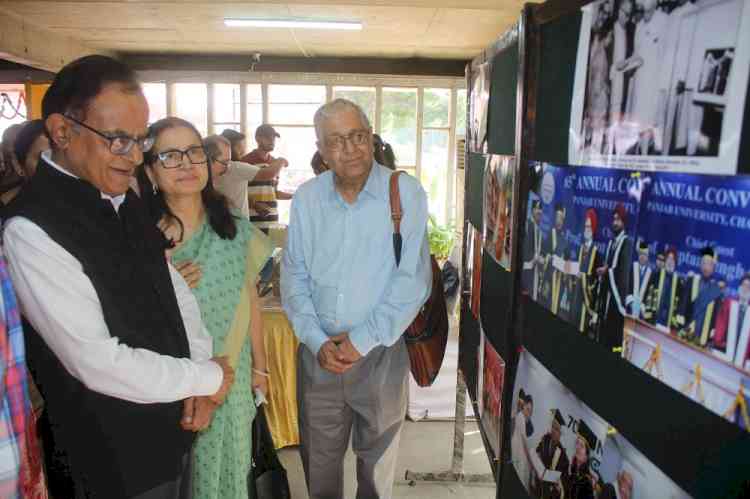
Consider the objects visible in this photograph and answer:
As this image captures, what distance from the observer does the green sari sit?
5.30 feet

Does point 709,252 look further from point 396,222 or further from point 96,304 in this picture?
point 396,222

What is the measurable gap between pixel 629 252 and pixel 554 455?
1.65 feet

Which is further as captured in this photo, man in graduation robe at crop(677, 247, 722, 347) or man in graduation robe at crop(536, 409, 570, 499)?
man in graduation robe at crop(536, 409, 570, 499)

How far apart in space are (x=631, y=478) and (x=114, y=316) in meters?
0.99

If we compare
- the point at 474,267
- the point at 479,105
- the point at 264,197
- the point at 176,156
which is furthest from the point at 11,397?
the point at 264,197

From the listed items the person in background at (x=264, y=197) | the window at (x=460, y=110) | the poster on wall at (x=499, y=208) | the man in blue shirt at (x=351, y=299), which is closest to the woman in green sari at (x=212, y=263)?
the man in blue shirt at (x=351, y=299)

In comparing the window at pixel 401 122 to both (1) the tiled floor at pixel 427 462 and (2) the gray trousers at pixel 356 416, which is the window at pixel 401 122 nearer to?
(1) the tiled floor at pixel 427 462

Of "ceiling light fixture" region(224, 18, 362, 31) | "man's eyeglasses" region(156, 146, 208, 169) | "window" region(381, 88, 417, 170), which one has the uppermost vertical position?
"ceiling light fixture" region(224, 18, 362, 31)

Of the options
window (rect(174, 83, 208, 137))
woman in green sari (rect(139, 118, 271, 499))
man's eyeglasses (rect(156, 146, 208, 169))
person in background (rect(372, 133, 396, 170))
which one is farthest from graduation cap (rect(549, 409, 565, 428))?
window (rect(174, 83, 208, 137))

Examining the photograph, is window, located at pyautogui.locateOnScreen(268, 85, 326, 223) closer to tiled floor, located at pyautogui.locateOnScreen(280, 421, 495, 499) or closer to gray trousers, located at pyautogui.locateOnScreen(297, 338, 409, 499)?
tiled floor, located at pyautogui.locateOnScreen(280, 421, 495, 499)

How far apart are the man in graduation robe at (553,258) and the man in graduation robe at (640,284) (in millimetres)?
217

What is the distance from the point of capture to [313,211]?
184 centimetres

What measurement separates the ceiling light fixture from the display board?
5080mm

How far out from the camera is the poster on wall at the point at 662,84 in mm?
586
